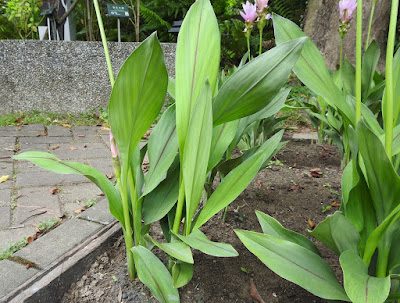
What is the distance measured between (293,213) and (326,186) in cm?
41

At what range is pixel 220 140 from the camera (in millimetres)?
1042

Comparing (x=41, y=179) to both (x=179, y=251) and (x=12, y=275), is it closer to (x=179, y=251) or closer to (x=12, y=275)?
(x=12, y=275)

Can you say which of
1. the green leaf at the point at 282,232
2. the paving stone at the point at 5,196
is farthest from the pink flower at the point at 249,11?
the paving stone at the point at 5,196

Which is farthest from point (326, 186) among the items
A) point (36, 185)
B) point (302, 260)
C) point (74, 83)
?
point (74, 83)

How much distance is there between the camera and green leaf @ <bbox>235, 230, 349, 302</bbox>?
773mm

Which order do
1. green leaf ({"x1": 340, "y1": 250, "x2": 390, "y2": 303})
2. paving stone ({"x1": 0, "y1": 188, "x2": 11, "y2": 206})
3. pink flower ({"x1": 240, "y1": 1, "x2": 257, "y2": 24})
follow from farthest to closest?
pink flower ({"x1": 240, "y1": 1, "x2": 257, "y2": 24}) < paving stone ({"x1": 0, "y1": 188, "x2": 11, "y2": 206}) < green leaf ({"x1": 340, "y1": 250, "x2": 390, "y2": 303})

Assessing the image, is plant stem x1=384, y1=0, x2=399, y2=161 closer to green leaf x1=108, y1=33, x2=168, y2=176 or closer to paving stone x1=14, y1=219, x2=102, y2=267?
green leaf x1=108, y1=33, x2=168, y2=176

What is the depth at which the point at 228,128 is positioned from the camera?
1071 mm

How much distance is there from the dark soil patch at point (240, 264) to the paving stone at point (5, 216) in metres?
0.58

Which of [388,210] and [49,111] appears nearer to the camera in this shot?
[388,210]

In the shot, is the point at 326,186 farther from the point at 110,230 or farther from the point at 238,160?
the point at 110,230

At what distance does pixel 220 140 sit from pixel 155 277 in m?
0.42

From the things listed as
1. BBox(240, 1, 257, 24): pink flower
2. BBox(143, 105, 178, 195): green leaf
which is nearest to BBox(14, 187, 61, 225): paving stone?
BBox(143, 105, 178, 195): green leaf

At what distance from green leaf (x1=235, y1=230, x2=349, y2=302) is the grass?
3.10 meters
